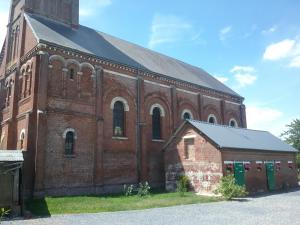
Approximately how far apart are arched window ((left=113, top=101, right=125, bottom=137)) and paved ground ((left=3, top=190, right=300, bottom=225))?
9409mm

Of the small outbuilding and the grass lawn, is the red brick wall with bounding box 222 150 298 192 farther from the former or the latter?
the grass lawn

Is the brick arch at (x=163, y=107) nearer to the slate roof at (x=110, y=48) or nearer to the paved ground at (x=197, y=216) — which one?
Result: the slate roof at (x=110, y=48)

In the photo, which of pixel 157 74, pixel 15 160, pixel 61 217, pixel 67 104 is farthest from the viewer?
pixel 157 74

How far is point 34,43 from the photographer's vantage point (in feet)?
68.8

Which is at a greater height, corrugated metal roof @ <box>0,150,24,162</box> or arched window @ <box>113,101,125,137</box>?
arched window @ <box>113,101,125,137</box>

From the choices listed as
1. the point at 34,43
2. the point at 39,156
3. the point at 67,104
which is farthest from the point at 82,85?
the point at 39,156

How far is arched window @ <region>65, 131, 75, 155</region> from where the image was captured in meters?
19.8

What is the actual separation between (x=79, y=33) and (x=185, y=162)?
13.5 m

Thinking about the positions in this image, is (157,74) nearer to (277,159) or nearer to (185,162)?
(185,162)

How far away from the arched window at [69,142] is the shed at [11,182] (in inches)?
220

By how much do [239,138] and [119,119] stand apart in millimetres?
9162

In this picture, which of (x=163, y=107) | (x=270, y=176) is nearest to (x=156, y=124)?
(x=163, y=107)

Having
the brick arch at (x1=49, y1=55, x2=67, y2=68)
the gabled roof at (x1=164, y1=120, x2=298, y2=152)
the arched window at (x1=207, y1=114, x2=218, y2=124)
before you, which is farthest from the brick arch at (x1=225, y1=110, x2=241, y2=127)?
the brick arch at (x1=49, y1=55, x2=67, y2=68)

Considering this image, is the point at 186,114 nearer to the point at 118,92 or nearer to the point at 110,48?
the point at 118,92
